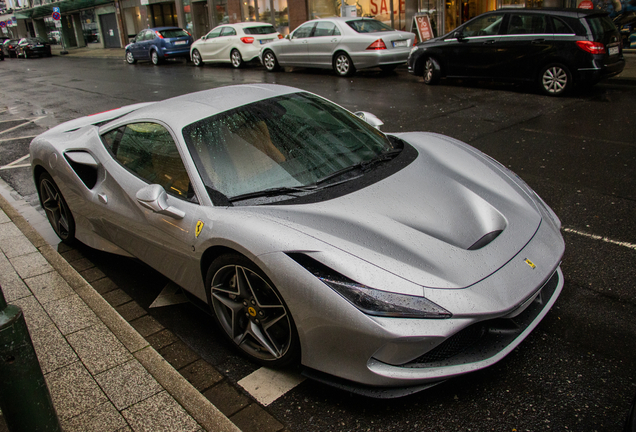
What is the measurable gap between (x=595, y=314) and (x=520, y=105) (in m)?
6.80

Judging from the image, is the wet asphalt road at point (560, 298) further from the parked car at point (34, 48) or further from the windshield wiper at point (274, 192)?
the parked car at point (34, 48)

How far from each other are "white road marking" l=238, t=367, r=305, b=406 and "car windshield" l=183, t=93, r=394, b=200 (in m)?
1.03

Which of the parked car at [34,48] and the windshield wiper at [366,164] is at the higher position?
the parked car at [34,48]

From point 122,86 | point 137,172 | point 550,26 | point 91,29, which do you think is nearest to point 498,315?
point 137,172

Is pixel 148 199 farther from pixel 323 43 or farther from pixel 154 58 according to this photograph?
pixel 154 58

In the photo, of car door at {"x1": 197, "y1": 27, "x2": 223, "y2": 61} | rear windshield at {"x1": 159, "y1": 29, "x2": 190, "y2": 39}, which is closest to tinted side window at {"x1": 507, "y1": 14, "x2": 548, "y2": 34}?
car door at {"x1": 197, "y1": 27, "x2": 223, "y2": 61}

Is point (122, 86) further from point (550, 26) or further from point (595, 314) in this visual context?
point (595, 314)

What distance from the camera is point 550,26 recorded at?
9.75 m

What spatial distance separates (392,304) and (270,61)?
1564 centimetres

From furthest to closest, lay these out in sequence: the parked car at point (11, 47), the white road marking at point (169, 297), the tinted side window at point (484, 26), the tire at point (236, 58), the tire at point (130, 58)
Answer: the parked car at point (11, 47), the tire at point (130, 58), the tire at point (236, 58), the tinted side window at point (484, 26), the white road marking at point (169, 297)

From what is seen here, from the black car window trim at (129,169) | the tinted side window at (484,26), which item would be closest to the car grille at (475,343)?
the black car window trim at (129,169)

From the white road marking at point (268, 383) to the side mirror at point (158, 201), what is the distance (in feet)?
3.33

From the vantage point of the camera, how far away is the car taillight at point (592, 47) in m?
9.27

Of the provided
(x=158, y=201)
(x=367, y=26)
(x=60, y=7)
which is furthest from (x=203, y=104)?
(x=60, y=7)
